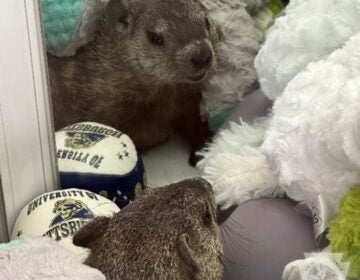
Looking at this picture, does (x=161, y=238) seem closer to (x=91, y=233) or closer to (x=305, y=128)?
(x=91, y=233)

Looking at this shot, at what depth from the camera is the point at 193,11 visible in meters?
1.15

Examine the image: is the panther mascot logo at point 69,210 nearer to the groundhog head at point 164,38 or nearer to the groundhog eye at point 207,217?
the groundhog eye at point 207,217

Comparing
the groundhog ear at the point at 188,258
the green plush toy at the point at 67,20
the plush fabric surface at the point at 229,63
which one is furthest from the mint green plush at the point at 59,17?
the groundhog ear at the point at 188,258

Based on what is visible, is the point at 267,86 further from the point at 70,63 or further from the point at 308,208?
the point at 70,63

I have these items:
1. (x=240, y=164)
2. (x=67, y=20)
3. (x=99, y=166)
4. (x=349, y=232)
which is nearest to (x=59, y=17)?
(x=67, y=20)

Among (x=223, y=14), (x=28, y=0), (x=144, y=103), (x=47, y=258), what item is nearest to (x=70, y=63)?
(x=144, y=103)

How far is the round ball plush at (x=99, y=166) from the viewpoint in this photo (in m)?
0.99

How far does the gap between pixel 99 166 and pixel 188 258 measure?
30 cm

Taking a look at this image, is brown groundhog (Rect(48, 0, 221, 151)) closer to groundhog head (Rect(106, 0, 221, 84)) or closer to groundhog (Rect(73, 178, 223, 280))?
groundhog head (Rect(106, 0, 221, 84))

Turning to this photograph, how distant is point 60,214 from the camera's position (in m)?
0.90

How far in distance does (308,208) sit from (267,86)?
10.1 inches

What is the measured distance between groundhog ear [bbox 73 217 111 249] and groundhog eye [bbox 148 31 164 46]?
0.42 meters

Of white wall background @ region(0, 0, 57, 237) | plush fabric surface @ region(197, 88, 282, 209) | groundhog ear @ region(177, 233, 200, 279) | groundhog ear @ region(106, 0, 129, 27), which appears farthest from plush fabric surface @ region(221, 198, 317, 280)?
groundhog ear @ region(106, 0, 129, 27)

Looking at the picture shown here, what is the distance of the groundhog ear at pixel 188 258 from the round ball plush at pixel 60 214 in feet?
0.54
